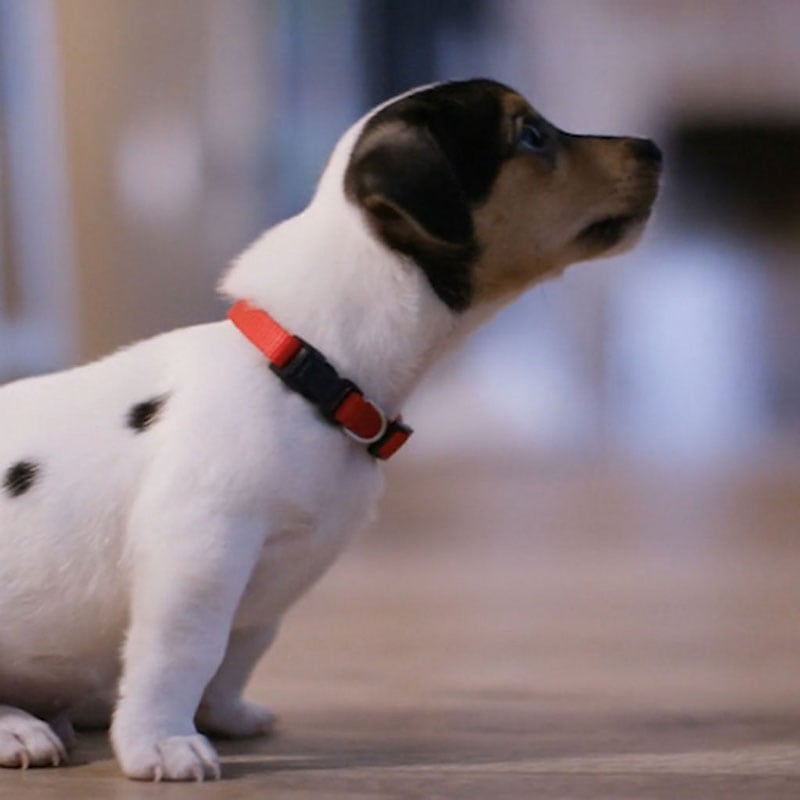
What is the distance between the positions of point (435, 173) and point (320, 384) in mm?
234

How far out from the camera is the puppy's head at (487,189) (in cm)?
170

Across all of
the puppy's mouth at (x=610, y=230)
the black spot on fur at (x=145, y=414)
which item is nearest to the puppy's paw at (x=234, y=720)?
the black spot on fur at (x=145, y=414)

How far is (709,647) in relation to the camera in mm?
2457

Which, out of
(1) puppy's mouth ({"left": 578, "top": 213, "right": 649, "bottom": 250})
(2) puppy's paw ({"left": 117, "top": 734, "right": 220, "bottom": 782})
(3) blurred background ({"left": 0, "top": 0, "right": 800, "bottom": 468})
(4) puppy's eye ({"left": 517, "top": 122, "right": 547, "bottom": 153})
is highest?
(4) puppy's eye ({"left": 517, "top": 122, "right": 547, "bottom": 153})

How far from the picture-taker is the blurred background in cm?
541

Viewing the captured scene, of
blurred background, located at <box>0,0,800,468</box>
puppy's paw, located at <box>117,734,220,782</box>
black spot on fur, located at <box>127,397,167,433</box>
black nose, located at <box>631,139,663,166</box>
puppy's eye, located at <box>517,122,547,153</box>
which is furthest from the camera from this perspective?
blurred background, located at <box>0,0,800,468</box>

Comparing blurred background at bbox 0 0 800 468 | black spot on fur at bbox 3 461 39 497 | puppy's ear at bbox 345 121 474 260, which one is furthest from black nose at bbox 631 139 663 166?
blurred background at bbox 0 0 800 468

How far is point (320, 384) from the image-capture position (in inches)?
66.2

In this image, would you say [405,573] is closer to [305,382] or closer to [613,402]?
[305,382]

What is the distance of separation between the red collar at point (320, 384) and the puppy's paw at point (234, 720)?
1.20 ft

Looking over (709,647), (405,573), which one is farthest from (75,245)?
(709,647)

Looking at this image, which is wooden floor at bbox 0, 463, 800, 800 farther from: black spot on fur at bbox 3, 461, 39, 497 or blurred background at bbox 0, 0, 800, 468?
blurred background at bbox 0, 0, 800, 468

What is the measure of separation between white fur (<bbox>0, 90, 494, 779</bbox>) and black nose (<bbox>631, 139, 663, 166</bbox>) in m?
0.30

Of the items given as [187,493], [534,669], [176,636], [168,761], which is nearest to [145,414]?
[187,493]
